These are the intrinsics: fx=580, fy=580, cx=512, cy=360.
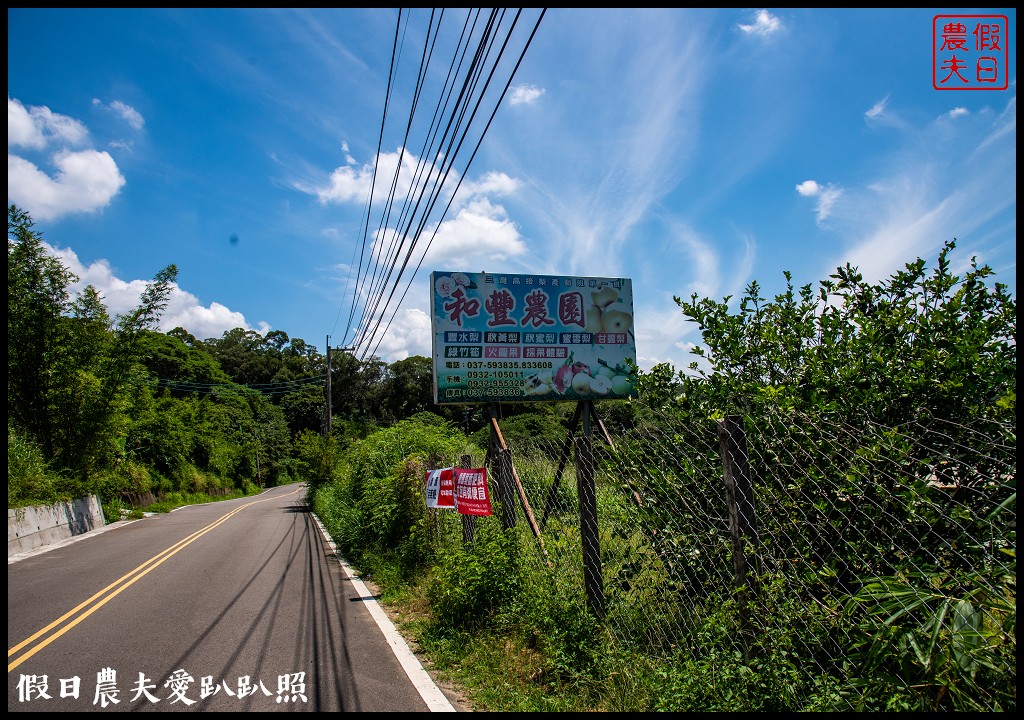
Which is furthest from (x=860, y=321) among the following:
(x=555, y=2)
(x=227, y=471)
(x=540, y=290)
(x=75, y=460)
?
(x=227, y=471)

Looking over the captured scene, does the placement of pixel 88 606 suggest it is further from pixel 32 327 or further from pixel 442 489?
pixel 32 327

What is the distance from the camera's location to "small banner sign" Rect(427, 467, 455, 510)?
7.47 m

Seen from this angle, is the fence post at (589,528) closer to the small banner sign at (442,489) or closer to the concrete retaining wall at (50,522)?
the small banner sign at (442,489)

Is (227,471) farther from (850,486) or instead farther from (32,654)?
(850,486)

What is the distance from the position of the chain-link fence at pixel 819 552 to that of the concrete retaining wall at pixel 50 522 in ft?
46.9

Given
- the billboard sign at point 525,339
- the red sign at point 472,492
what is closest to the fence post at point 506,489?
the red sign at point 472,492

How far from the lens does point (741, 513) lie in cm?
313

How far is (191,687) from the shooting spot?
15.0 ft

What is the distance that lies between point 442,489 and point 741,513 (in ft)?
16.7

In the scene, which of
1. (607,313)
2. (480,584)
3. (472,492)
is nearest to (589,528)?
(480,584)

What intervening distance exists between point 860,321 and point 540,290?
749 cm

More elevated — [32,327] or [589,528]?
[32,327]

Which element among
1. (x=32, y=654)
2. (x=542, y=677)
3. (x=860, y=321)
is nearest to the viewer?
(x=860, y=321)

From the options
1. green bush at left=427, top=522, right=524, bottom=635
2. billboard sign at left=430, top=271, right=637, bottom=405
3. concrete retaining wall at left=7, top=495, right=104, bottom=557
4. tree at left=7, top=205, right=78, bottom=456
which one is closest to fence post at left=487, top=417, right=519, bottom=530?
green bush at left=427, top=522, right=524, bottom=635
